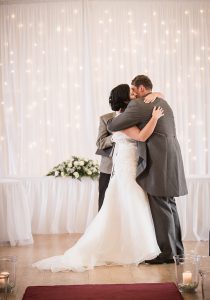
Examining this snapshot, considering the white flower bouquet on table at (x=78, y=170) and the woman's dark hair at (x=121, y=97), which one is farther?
the white flower bouquet on table at (x=78, y=170)

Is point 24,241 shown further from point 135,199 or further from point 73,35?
point 73,35

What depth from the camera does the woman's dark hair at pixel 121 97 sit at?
4.67 metres

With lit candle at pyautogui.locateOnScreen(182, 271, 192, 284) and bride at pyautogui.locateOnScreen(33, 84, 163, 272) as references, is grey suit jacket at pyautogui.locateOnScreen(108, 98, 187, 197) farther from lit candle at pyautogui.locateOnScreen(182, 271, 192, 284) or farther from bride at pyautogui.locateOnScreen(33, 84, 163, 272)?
lit candle at pyautogui.locateOnScreen(182, 271, 192, 284)

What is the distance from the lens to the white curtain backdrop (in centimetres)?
713

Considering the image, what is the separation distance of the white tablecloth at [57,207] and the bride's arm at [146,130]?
4.79 ft

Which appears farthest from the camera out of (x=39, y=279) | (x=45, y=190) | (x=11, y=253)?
(x=45, y=190)

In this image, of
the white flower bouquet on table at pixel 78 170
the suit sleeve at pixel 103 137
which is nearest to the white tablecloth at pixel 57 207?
the white flower bouquet on table at pixel 78 170

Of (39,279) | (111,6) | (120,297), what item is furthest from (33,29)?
(120,297)

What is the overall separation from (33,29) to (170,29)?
1.90 meters

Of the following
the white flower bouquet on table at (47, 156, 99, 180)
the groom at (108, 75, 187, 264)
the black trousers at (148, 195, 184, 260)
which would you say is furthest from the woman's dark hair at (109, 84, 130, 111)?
the white flower bouquet on table at (47, 156, 99, 180)

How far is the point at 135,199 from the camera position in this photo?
14.7ft

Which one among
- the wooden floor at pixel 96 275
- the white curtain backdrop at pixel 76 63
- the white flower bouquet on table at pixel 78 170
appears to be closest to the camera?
the wooden floor at pixel 96 275

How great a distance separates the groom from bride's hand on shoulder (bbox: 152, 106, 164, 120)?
1.4 inches

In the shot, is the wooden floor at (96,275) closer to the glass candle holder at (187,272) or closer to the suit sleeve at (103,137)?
the glass candle holder at (187,272)
